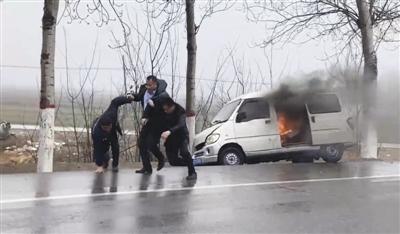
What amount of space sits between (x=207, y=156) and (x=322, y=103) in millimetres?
3002

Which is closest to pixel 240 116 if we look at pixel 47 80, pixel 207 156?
pixel 207 156

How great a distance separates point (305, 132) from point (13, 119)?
8.64m

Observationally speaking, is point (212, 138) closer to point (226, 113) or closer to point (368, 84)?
point (226, 113)

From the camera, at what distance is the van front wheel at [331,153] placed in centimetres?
1428

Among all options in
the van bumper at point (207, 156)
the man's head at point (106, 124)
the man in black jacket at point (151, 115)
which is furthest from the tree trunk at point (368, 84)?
the man's head at point (106, 124)

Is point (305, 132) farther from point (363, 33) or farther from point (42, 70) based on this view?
point (42, 70)

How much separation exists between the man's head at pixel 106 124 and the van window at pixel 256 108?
14.1 ft

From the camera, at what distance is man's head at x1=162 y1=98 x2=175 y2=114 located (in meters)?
9.80

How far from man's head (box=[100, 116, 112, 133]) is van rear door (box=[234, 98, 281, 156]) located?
13.5ft

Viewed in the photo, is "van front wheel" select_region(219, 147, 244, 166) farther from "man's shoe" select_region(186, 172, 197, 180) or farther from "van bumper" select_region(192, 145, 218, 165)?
"man's shoe" select_region(186, 172, 197, 180)

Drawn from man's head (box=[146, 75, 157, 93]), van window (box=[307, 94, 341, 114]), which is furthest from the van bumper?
man's head (box=[146, 75, 157, 93])

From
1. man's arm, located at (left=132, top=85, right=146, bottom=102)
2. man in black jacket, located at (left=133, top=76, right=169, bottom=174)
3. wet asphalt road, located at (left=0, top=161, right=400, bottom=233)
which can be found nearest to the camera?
wet asphalt road, located at (left=0, top=161, right=400, bottom=233)

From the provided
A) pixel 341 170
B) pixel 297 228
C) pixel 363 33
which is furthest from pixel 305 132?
pixel 297 228

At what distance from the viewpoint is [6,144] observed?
18.0m
